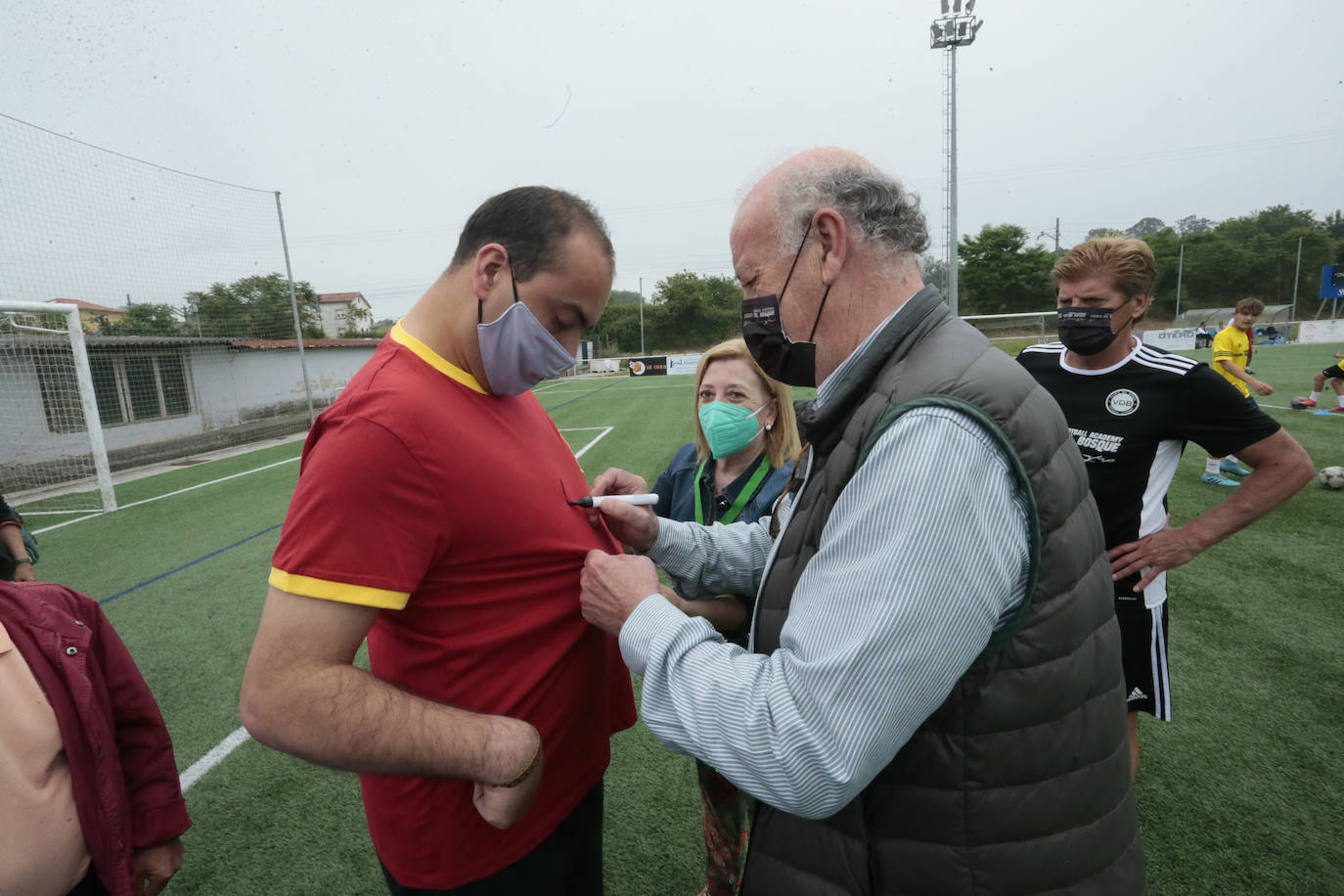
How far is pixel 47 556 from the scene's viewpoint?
7.07 m

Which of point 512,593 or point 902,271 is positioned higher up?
point 902,271

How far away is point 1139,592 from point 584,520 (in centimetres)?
234

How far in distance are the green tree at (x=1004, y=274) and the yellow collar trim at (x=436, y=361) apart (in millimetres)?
51633

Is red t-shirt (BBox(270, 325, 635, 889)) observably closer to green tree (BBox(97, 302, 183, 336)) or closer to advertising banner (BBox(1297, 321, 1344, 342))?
green tree (BBox(97, 302, 183, 336))

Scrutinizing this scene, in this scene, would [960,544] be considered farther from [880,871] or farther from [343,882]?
[343,882]

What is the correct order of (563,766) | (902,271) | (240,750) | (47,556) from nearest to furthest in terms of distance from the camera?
(902,271)
(563,766)
(240,750)
(47,556)

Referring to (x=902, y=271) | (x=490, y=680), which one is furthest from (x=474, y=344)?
(x=902, y=271)

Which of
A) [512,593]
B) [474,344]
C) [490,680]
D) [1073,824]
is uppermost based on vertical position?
[474,344]

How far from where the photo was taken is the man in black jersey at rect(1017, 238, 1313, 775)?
8.24 ft

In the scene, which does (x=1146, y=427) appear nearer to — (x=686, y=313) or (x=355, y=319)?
(x=686, y=313)

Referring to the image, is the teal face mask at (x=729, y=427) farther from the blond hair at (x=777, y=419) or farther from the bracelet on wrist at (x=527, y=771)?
the bracelet on wrist at (x=527, y=771)

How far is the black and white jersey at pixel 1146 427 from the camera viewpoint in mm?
2512

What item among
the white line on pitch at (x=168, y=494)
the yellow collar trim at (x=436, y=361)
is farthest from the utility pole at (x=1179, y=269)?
the yellow collar trim at (x=436, y=361)

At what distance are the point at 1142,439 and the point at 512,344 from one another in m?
2.54
